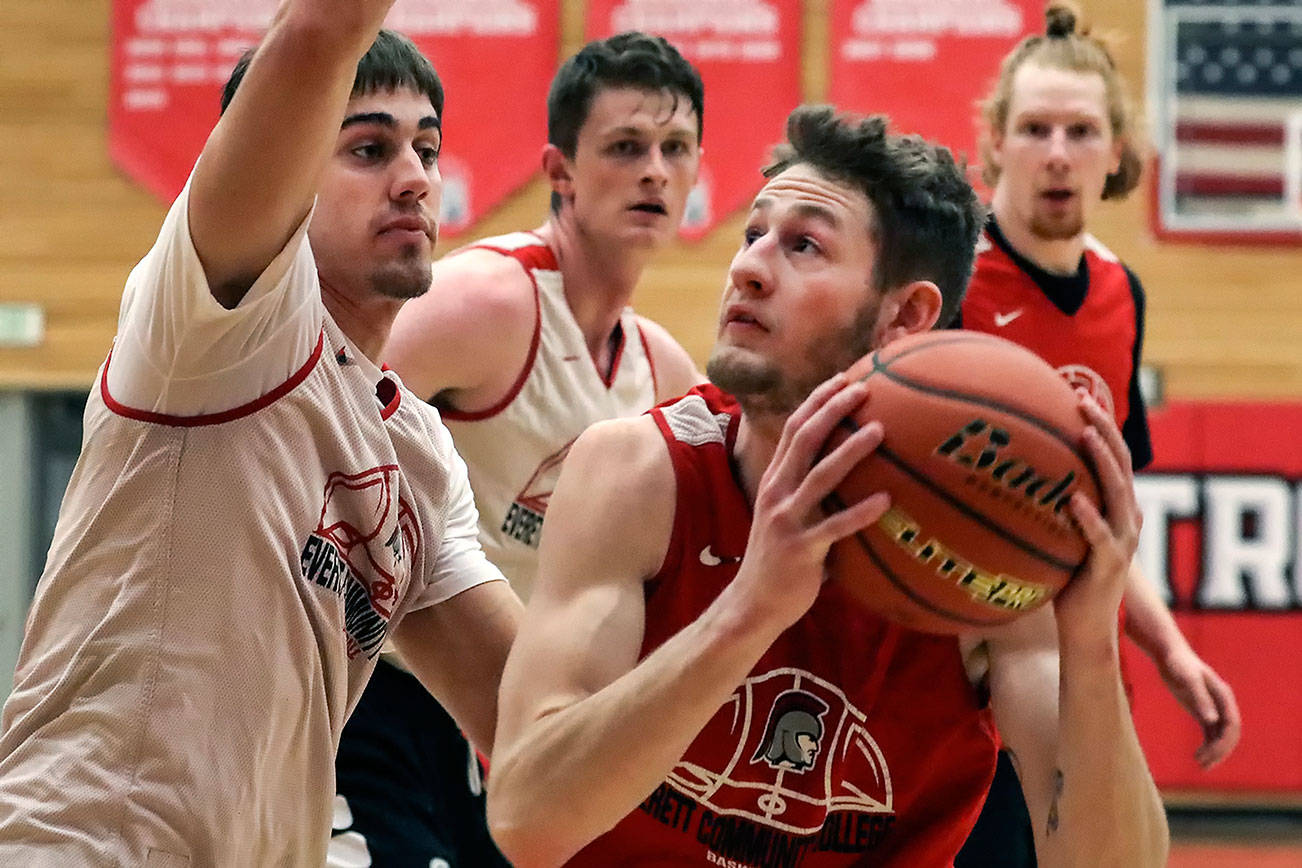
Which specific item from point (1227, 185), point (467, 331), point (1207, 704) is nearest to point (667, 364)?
point (467, 331)

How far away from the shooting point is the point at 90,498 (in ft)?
8.12

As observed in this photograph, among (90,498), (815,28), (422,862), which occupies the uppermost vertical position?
(815,28)

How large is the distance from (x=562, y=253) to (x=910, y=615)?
94.4 inches

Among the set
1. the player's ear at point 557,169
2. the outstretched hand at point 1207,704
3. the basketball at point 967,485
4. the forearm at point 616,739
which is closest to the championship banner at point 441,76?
the player's ear at point 557,169

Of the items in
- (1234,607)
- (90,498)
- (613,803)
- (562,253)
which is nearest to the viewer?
(613,803)

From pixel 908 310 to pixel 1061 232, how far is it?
1.97m

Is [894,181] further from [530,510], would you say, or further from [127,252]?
[127,252]

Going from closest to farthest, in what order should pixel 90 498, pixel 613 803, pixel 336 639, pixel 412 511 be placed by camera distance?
pixel 613 803 < pixel 90 498 < pixel 336 639 < pixel 412 511

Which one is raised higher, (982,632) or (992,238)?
(992,238)

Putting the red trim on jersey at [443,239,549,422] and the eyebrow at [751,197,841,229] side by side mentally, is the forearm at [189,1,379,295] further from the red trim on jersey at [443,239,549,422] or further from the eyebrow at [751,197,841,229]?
the red trim on jersey at [443,239,549,422]

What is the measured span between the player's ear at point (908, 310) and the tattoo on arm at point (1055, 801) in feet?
2.57

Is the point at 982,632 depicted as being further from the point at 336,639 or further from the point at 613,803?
the point at 336,639

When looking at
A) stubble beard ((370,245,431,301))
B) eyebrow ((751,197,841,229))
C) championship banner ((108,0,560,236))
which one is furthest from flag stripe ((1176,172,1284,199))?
stubble beard ((370,245,431,301))

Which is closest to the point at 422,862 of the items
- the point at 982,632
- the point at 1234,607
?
the point at 982,632
